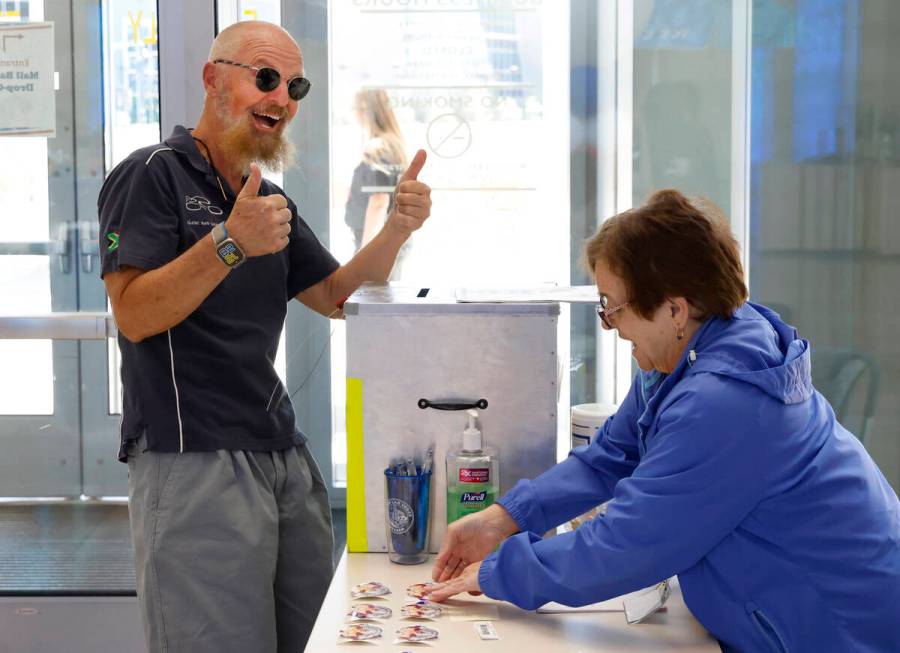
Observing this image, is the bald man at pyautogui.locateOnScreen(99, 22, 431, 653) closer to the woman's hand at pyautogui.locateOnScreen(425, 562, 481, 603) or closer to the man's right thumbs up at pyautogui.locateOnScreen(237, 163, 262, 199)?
the man's right thumbs up at pyautogui.locateOnScreen(237, 163, 262, 199)

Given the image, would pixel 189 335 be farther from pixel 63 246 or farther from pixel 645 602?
pixel 63 246

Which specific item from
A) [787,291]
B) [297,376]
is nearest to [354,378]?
[297,376]

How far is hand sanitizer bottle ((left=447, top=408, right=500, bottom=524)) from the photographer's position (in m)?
1.76

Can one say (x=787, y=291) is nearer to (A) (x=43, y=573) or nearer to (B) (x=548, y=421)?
(B) (x=548, y=421)

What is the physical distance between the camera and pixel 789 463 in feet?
4.62

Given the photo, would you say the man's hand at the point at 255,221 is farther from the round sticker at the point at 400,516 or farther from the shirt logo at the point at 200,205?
the round sticker at the point at 400,516

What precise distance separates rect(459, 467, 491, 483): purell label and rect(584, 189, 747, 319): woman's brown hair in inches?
16.1

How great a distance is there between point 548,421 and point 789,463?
0.49 meters

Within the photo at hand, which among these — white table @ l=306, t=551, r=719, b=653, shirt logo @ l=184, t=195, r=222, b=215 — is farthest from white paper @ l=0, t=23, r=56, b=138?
white table @ l=306, t=551, r=719, b=653

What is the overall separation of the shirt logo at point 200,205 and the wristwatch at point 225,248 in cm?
19

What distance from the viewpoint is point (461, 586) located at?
1.56 m

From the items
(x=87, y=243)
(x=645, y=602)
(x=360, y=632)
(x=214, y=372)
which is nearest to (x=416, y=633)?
(x=360, y=632)

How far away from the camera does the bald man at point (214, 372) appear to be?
1870 mm

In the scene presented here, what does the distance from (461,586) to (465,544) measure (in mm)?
125
